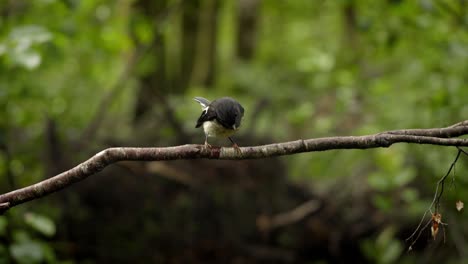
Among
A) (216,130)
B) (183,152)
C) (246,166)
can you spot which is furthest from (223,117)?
(246,166)

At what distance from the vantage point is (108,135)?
303 inches

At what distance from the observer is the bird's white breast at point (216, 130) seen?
3863mm

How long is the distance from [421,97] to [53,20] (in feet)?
15.9

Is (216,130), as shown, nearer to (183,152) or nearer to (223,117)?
(223,117)

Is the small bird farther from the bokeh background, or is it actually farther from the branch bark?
the bokeh background

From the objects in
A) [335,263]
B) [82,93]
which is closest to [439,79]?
[335,263]

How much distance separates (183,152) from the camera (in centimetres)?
260

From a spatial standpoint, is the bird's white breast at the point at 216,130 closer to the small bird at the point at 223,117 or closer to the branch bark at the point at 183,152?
the small bird at the point at 223,117

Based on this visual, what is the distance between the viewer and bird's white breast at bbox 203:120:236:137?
386 centimetres

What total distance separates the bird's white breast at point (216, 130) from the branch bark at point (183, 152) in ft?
4.01

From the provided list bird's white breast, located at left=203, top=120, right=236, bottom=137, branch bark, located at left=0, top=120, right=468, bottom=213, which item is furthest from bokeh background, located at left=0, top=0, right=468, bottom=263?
branch bark, located at left=0, top=120, right=468, bottom=213

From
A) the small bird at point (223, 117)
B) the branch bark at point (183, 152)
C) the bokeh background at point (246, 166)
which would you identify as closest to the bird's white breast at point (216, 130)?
the small bird at point (223, 117)

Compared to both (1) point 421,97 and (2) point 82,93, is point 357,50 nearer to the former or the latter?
(1) point 421,97

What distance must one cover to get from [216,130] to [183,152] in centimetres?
137
